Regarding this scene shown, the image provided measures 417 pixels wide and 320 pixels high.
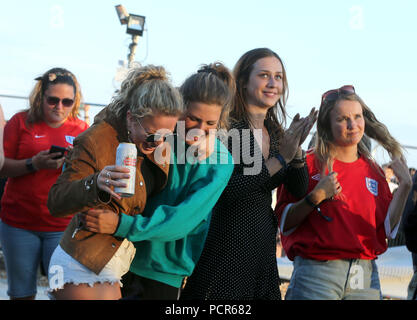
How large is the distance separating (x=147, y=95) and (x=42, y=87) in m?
2.05

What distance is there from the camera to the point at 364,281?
10.7ft

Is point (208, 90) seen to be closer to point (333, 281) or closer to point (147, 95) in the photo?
point (147, 95)

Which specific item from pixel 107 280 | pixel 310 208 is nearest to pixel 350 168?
pixel 310 208

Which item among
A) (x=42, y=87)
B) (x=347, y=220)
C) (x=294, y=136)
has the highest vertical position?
(x=42, y=87)

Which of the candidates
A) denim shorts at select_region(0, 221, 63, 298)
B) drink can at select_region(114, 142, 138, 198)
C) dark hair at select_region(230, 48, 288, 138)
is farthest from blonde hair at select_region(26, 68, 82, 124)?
drink can at select_region(114, 142, 138, 198)

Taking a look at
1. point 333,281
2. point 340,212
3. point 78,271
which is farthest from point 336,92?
point 78,271

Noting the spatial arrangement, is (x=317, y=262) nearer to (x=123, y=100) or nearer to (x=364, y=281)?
(x=364, y=281)

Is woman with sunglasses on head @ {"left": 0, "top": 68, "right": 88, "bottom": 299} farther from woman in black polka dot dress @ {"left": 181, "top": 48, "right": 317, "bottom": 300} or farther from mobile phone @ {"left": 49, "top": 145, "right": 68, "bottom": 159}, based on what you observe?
woman in black polka dot dress @ {"left": 181, "top": 48, "right": 317, "bottom": 300}

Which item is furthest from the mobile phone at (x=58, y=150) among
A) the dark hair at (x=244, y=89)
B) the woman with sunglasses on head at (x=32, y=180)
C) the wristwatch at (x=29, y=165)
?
the dark hair at (x=244, y=89)

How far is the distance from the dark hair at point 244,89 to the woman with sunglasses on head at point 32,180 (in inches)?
53.2

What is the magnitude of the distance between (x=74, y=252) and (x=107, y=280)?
7.0 inches

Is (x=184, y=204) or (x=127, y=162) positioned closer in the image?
(x=127, y=162)

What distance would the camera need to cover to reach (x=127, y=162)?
88.7 inches

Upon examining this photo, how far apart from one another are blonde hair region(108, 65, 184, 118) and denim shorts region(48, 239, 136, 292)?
1.91 ft
